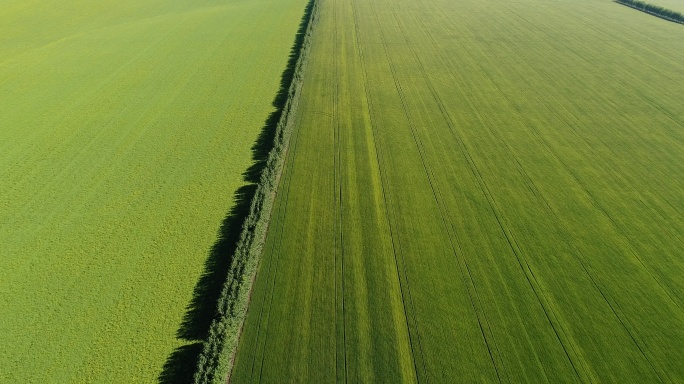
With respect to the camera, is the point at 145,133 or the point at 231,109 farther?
the point at 231,109

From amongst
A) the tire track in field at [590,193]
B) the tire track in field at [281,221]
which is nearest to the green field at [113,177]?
the tire track in field at [281,221]

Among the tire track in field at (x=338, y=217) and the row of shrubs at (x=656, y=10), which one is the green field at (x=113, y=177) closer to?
the tire track in field at (x=338, y=217)

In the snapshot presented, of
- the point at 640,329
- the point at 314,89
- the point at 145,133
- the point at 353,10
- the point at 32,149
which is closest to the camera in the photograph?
the point at 640,329

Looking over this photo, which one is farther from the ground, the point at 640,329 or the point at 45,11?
the point at 45,11

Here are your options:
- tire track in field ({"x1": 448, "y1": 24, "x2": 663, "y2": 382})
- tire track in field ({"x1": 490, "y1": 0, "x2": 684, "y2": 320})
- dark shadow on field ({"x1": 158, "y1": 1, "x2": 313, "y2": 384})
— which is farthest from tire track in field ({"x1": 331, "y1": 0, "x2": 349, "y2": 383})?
tire track in field ({"x1": 490, "y1": 0, "x2": 684, "y2": 320})

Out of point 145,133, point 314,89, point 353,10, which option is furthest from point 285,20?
point 145,133

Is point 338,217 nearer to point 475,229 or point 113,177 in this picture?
point 475,229

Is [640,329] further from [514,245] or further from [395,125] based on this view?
[395,125]
